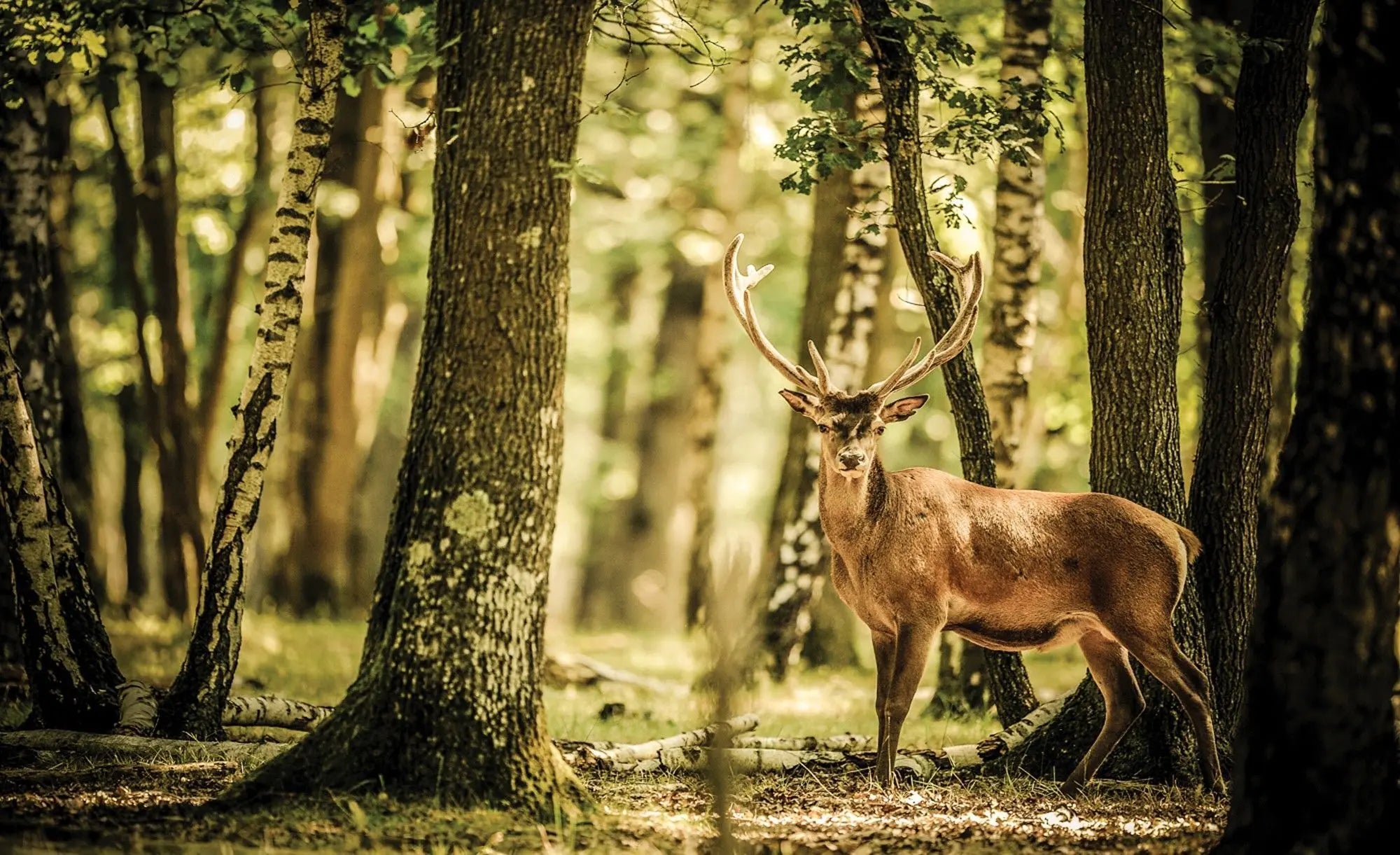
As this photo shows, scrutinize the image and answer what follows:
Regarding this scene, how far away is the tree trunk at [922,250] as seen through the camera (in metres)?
8.39

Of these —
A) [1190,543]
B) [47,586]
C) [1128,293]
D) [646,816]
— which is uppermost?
[1128,293]

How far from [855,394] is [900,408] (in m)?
0.30

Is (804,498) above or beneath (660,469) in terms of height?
beneath

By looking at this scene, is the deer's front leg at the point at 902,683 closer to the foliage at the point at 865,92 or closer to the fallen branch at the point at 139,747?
the foliage at the point at 865,92

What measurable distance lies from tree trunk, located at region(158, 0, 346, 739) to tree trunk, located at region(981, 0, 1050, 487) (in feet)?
18.0

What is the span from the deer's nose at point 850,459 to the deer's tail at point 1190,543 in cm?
188

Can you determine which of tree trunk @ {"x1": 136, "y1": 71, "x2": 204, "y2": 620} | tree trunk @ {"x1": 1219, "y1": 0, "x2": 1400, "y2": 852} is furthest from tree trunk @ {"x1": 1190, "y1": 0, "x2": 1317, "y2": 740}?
tree trunk @ {"x1": 136, "y1": 71, "x2": 204, "y2": 620}

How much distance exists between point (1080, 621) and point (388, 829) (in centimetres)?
436

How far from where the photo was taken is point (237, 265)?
17.2m

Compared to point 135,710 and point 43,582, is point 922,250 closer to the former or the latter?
point 135,710

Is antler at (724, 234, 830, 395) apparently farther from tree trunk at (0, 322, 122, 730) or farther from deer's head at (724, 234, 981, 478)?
tree trunk at (0, 322, 122, 730)

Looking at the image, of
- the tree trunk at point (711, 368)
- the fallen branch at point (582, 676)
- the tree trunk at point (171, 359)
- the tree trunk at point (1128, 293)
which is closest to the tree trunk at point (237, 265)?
the tree trunk at point (171, 359)

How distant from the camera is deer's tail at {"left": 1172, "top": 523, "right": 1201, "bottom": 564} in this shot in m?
7.82

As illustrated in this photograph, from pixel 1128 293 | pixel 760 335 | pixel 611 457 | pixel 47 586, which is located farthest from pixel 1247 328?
pixel 611 457
